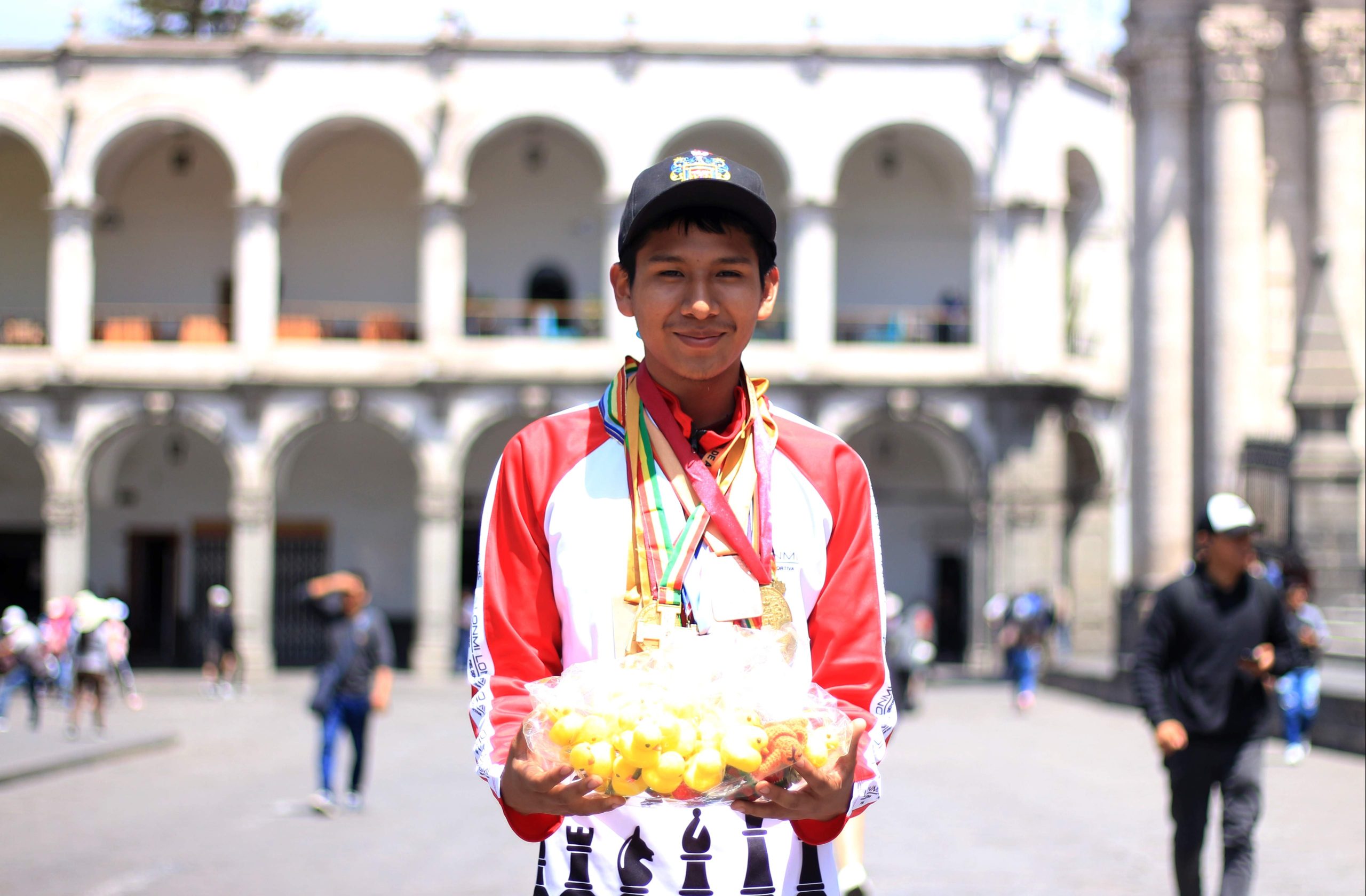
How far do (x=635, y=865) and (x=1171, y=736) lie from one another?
4.39 meters

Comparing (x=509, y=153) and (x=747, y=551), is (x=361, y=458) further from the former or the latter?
(x=747, y=551)

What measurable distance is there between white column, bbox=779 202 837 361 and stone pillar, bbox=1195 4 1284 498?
38.5 ft

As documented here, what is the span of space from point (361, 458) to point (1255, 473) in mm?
22455

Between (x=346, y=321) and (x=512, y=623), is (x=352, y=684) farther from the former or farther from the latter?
(x=346, y=321)

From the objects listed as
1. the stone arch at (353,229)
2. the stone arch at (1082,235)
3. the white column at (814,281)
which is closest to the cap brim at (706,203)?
the white column at (814,281)

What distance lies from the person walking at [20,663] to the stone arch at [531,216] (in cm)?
1542

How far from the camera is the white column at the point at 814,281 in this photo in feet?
111

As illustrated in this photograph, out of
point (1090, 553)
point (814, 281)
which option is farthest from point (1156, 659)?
point (1090, 553)

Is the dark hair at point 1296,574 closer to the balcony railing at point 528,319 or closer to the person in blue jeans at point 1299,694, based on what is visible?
the person in blue jeans at point 1299,694

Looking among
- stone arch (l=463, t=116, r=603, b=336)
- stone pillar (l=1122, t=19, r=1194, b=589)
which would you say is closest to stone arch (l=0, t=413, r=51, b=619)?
stone arch (l=463, t=116, r=603, b=336)

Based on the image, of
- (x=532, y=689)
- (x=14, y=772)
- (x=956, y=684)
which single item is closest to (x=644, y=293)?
(x=532, y=689)

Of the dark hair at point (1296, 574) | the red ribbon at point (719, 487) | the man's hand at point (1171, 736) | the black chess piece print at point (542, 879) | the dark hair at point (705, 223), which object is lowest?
the man's hand at point (1171, 736)

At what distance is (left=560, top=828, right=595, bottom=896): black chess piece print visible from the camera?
2668 millimetres

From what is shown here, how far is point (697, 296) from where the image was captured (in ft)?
8.66
